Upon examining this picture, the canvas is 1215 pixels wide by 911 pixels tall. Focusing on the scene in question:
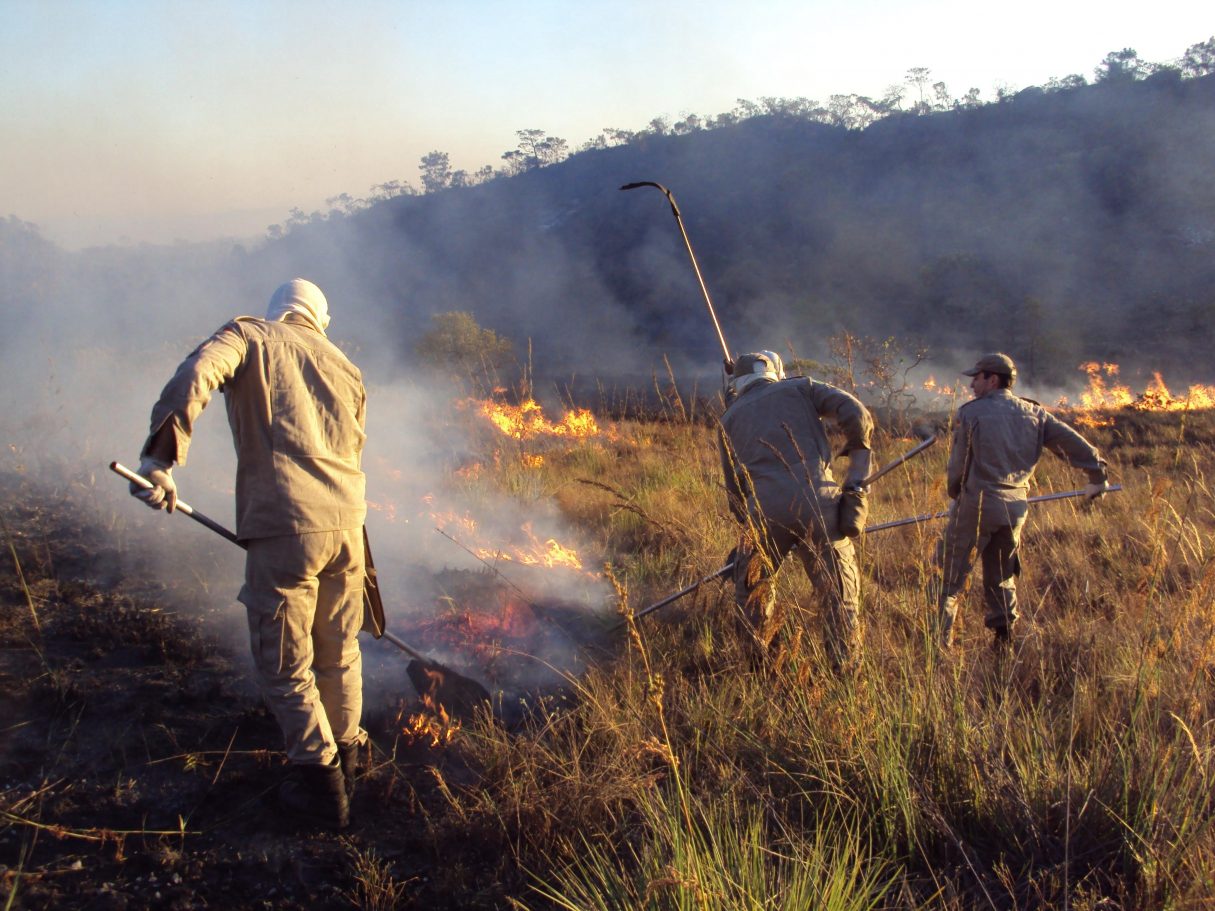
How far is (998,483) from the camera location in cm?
437

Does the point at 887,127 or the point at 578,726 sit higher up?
the point at 887,127

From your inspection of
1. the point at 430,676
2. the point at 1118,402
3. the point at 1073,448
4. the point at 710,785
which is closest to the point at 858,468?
the point at 1073,448

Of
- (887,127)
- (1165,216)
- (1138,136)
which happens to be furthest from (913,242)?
(887,127)

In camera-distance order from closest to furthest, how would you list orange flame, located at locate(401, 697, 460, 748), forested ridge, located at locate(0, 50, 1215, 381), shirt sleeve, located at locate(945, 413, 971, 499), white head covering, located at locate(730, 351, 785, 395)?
orange flame, located at locate(401, 697, 460, 748) → white head covering, located at locate(730, 351, 785, 395) → shirt sleeve, located at locate(945, 413, 971, 499) → forested ridge, located at locate(0, 50, 1215, 381)

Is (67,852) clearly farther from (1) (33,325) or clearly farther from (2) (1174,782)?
(1) (33,325)

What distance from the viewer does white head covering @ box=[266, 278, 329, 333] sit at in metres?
3.11

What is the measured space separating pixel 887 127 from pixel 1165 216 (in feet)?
80.9

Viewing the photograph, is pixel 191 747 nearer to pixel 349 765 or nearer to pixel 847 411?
pixel 349 765

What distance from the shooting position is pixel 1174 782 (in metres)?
2.19

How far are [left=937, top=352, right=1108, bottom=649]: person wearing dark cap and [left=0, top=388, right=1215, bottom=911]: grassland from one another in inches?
15.6

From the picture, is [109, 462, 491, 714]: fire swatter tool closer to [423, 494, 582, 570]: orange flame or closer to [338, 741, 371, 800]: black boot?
[338, 741, 371, 800]: black boot

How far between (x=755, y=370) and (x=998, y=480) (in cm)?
152

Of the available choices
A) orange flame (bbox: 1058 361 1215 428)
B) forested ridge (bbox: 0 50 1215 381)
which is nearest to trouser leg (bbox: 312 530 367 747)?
orange flame (bbox: 1058 361 1215 428)

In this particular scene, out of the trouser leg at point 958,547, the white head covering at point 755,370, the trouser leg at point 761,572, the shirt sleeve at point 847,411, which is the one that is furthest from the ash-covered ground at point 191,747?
the trouser leg at point 958,547
